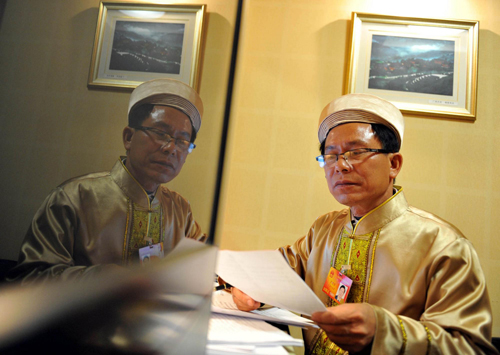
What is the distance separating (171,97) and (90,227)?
77 millimetres

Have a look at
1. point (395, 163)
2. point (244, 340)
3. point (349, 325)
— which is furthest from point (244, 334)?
point (395, 163)

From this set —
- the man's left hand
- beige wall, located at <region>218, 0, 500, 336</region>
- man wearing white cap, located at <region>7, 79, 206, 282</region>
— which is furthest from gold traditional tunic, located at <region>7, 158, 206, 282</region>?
beige wall, located at <region>218, 0, 500, 336</region>

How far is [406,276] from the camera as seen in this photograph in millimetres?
989

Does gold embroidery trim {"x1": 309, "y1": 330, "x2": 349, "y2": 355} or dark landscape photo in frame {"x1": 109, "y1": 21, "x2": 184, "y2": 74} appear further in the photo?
gold embroidery trim {"x1": 309, "y1": 330, "x2": 349, "y2": 355}

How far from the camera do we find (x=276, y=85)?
2.04 m

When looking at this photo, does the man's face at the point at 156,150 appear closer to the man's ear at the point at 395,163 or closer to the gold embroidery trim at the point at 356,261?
the gold embroidery trim at the point at 356,261

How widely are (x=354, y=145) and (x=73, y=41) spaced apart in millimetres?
1170

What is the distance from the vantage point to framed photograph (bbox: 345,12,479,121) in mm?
1883

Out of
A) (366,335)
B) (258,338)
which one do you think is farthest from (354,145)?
(258,338)

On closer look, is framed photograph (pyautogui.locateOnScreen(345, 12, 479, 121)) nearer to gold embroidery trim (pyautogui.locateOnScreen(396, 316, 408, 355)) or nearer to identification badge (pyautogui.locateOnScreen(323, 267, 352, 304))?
identification badge (pyautogui.locateOnScreen(323, 267, 352, 304))

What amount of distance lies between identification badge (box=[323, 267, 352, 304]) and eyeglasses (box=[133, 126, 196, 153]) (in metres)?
0.95

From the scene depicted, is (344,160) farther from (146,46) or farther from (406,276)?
(146,46)

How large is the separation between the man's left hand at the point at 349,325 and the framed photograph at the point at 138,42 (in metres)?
0.62

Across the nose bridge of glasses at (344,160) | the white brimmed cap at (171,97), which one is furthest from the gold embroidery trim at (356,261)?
the white brimmed cap at (171,97)
